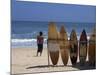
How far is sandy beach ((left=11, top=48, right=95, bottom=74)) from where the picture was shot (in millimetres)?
2352

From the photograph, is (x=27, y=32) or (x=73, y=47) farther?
(x=73, y=47)

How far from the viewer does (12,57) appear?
2.34 meters

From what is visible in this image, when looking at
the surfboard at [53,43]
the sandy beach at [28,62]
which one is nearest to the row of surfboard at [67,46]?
the surfboard at [53,43]

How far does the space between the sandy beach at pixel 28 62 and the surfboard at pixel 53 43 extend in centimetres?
8

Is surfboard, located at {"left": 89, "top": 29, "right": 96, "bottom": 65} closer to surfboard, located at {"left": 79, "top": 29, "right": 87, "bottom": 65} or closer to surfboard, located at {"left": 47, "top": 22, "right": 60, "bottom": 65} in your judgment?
surfboard, located at {"left": 79, "top": 29, "right": 87, "bottom": 65}

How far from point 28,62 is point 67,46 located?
53cm

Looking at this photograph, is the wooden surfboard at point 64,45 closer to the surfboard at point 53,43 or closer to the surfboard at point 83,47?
the surfboard at point 53,43

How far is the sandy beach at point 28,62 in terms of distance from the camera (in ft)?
7.72

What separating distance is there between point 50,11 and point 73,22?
33 cm

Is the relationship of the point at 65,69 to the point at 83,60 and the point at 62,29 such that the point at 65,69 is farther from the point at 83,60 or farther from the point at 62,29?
the point at 62,29

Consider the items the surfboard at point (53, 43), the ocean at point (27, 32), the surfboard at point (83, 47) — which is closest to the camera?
the ocean at point (27, 32)

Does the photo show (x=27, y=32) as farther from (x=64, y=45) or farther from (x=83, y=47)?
(x=83, y=47)

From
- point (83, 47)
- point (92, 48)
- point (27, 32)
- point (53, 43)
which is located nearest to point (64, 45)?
point (53, 43)

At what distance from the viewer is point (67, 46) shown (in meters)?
2.57
